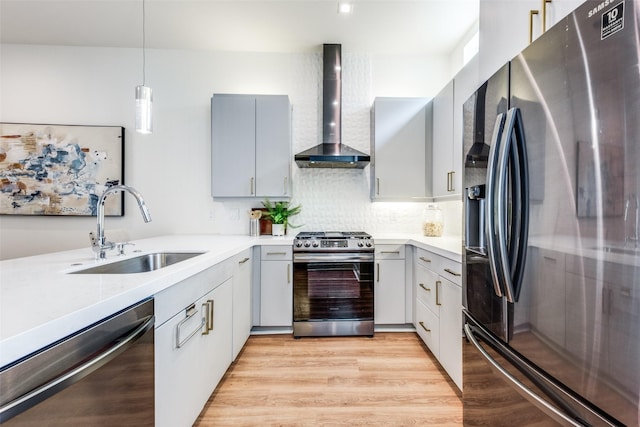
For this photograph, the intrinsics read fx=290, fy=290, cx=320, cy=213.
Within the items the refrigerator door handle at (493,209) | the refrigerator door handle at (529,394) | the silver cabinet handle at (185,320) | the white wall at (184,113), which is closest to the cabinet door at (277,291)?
the white wall at (184,113)

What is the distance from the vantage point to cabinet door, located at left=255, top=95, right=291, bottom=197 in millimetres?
2914

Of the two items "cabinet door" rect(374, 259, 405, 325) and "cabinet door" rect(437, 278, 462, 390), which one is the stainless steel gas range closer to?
"cabinet door" rect(374, 259, 405, 325)

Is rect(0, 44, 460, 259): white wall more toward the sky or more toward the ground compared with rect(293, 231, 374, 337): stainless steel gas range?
more toward the sky

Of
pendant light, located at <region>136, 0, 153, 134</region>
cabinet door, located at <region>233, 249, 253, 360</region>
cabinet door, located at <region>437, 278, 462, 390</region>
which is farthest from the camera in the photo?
cabinet door, located at <region>233, 249, 253, 360</region>

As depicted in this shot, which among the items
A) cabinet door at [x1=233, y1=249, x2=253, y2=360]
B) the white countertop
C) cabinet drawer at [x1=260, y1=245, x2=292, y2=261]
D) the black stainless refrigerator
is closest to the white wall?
cabinet drawer at [x1=260, y1=245, x2=292, y2=261]

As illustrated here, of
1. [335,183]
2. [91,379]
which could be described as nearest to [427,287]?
[335,183]

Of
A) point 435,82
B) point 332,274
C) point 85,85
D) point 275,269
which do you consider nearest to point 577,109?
point 332,274

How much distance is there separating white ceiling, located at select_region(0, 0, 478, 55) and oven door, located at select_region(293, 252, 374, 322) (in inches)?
84.0

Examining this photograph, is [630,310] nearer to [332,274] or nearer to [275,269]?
[332,274]

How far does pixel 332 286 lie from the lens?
2643mm

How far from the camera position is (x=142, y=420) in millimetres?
1011

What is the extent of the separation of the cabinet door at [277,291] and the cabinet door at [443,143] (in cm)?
159

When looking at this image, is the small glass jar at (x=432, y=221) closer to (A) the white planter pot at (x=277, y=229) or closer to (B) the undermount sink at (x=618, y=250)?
(A) the white planter pot at (x=277, y=229)

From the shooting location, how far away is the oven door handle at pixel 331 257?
264 cm
